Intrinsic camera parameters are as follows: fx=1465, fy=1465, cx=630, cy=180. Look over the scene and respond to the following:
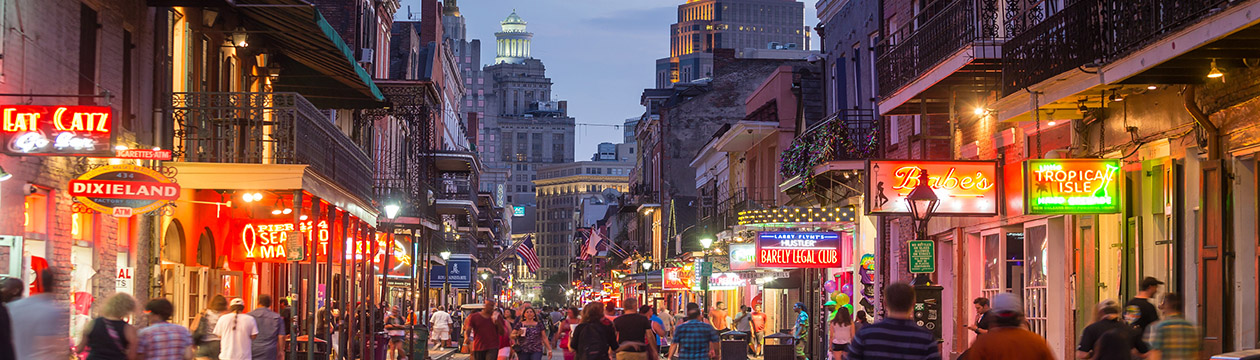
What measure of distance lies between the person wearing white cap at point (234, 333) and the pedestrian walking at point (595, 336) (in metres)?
3.85

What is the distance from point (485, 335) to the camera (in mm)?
22141

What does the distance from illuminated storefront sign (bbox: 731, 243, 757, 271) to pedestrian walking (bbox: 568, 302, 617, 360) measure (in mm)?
16142

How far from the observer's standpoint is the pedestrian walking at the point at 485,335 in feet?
72.7

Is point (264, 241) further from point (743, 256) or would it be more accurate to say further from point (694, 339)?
point (743, 256)

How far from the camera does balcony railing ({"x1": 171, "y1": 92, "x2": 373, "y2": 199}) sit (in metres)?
18.0

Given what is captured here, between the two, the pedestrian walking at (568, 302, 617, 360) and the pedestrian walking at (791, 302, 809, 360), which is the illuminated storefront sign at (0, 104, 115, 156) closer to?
the pedestrian walking at (568, 302, 617, 360)

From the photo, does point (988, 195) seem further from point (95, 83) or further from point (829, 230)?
point (829, 230)

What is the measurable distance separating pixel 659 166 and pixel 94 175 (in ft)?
186

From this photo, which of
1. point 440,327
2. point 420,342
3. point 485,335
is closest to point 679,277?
point 440,327

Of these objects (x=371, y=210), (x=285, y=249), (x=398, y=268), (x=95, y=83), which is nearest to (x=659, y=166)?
(x=398, y=268)

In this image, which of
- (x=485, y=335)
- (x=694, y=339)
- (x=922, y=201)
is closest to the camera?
(x=922, y=201)

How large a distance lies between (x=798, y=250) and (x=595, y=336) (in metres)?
12.0

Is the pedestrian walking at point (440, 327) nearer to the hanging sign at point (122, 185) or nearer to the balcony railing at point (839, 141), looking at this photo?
the balcony railing at point (839, 141)

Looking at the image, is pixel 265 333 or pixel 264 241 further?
pixel 264 241
